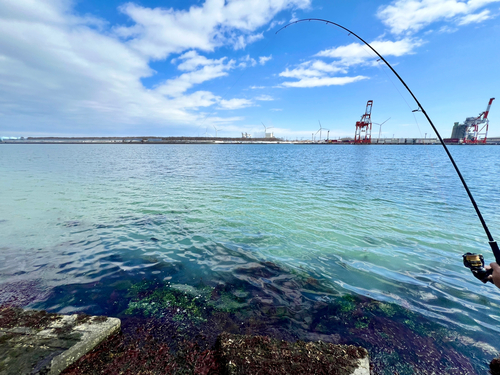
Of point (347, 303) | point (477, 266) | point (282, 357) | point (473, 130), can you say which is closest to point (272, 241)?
point (347, 303)

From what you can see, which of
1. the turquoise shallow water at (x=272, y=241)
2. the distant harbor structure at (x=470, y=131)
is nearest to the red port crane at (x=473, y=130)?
the distant harbor structure at (x=470, y=131)

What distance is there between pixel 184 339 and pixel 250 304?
1.49 metres

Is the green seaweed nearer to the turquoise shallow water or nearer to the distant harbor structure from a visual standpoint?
the turquoise shallow water

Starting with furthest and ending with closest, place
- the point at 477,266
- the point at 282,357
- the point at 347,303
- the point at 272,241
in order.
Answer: the point at 272,241 → the point at 347,303 → the point at 477,266 → the point at 282,357

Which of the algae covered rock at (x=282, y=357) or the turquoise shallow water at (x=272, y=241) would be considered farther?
the turquoise shallow water at (x=272, y=241)

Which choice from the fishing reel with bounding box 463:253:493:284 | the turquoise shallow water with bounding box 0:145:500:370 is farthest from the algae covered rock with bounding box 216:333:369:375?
the turquoise shallow water with bounding box 0:145:500:370

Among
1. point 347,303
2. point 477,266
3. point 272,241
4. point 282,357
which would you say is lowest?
point 272,241

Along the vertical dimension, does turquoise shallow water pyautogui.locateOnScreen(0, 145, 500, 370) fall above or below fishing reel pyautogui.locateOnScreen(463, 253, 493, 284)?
below

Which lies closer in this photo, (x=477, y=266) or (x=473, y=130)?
(x=477, y=266)

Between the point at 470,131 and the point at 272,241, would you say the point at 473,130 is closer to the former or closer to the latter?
the point at 470,131

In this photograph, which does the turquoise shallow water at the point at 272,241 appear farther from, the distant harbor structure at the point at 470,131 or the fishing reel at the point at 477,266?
the distant harbor structure at the point at 470,131

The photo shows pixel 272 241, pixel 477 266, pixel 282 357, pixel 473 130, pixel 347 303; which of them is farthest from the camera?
pixel 473 130

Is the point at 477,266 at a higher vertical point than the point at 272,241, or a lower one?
higher

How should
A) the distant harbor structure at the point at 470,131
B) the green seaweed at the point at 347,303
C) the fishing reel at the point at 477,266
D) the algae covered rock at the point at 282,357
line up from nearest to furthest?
the algae covered rock at the point at 282,357
the fishing reel at the point at 477,266
the green seaweed at the point at 347,303
the distant harbor structure at the point at 470,131
